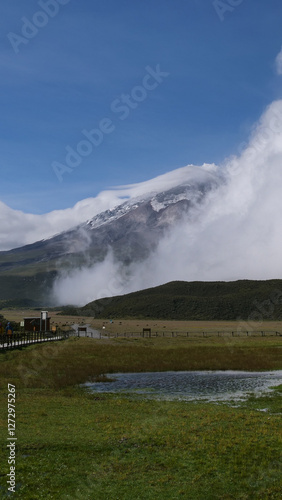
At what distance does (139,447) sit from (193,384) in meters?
21.1

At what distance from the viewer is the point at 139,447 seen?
19.1 metres

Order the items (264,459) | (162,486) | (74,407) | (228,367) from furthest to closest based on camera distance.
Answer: (228,367)
(74,407)
(264,459)
(162,486)

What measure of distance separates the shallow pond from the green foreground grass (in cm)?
273

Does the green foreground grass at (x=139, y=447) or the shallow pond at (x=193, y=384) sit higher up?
the green foreground grass at (x=139, y=447)

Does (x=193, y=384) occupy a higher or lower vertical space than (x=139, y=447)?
lower

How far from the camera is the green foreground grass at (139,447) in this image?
15180mm

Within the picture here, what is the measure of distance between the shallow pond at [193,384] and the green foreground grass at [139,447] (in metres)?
2.73

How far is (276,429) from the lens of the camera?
21719 millimetres

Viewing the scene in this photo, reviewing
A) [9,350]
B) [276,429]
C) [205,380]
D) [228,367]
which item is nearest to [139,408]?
[276,429]

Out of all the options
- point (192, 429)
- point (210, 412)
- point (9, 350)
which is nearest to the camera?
point (192, 429)

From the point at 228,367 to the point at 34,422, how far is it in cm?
3210

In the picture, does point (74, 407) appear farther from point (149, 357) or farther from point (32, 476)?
point (149, 357)

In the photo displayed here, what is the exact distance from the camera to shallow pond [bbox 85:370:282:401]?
1321 inches

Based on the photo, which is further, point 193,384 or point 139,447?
point 193,384
